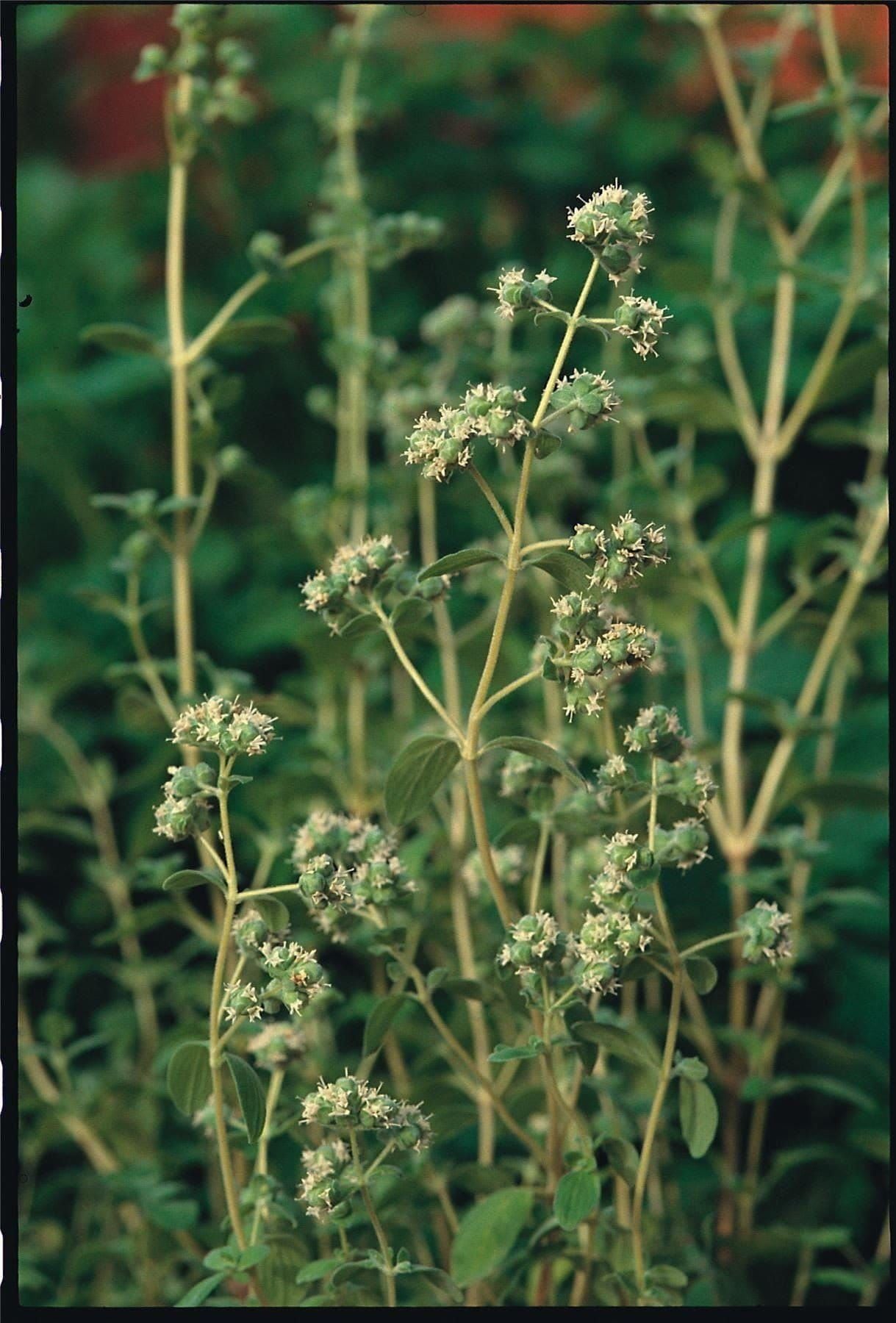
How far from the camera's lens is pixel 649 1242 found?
65 centimetres

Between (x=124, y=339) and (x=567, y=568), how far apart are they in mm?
341

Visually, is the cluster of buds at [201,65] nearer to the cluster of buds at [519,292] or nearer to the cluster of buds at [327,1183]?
the cluster of buds at [519,292]

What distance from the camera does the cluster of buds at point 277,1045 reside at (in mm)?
590

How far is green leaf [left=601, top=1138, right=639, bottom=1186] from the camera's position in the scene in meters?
0.57

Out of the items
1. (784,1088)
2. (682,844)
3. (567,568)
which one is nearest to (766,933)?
(682,844)

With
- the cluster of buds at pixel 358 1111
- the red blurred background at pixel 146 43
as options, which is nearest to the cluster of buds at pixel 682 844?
the cluster of buds at pixel 358 1111

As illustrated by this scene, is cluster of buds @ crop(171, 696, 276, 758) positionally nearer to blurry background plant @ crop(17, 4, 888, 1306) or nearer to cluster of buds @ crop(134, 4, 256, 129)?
blurry background plant @ crop(17, 4, 888, 1306)

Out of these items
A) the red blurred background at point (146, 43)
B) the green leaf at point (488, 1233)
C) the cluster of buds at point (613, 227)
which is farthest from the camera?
the red blurred background at point (146, 43)

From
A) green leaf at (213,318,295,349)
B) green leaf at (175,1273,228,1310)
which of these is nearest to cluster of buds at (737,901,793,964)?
green leaf at (175,1273,228,1310)

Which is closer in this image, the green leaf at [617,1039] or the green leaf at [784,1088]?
the green leaf at [617,1039]

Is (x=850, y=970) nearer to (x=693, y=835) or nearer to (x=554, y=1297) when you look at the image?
(x=554, y=1297)

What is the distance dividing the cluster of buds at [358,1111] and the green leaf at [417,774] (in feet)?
0.32

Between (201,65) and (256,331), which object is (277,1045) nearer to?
(256,331)

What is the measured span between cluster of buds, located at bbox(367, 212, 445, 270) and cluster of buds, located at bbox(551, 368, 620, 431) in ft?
1.10
